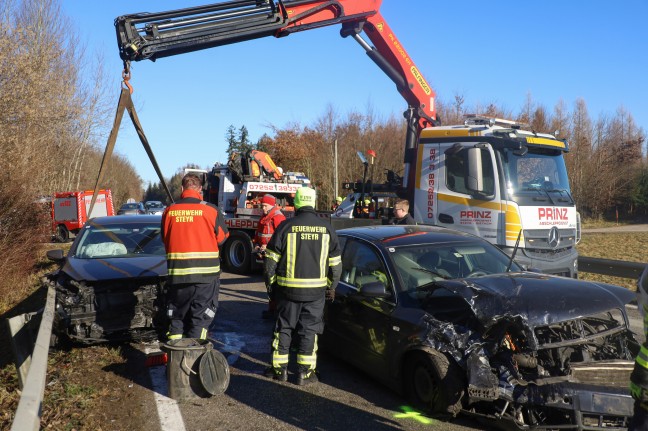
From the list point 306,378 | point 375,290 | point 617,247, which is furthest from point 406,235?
point 617,247

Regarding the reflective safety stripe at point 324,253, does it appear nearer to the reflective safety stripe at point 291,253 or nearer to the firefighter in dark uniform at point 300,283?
the firefighter in dark uniform at point 300,283

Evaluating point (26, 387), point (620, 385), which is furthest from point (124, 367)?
point (620, 385)

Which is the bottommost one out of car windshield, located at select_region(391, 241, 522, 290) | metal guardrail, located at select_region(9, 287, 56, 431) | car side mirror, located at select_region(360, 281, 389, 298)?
metal guardrail, located at select_region(9, 287, 56, 431)

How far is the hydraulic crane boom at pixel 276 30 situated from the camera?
7.61 metres

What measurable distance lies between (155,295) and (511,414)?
3942mm

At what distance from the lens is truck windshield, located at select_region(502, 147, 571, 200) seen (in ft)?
25.9

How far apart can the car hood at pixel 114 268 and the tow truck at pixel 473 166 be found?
113 inches

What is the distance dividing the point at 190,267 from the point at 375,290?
168 cm

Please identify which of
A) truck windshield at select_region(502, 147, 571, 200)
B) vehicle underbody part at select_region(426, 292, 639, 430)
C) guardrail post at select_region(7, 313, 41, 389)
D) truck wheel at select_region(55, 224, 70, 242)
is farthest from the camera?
truck wheel at select_region(55, 224, 70, 242)

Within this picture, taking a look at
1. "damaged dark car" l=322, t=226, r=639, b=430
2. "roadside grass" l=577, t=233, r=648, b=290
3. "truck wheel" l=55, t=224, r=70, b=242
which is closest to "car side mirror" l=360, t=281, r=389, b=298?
"damaged dark car" l=322, t=226, r=639, b=430

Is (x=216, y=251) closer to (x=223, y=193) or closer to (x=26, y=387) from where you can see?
(x=26, y=387)

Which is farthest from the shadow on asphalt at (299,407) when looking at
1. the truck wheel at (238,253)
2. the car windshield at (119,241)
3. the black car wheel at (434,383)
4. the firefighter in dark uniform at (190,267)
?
the truck wheel at (238,253)

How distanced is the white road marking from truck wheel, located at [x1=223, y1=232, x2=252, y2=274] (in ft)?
21.0

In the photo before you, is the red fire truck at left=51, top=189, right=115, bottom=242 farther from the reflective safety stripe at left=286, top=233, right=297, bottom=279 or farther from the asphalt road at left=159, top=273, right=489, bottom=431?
the reflective safety stripe at left=286, top=233, right=297, bottom=279
